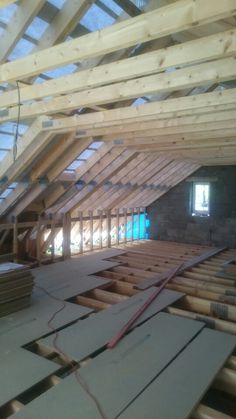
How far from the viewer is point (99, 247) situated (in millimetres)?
7520

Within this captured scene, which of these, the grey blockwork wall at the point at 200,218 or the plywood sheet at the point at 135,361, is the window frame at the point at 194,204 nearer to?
the grey blockwork wall at the point at 200,218

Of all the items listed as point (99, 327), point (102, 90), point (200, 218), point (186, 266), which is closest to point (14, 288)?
point (99, 327)

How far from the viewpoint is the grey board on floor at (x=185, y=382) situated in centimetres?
191

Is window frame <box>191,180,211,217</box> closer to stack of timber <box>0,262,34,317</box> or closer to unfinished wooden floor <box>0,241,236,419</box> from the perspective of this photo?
unfinished wooden floor <box>0,241,236,419</box>

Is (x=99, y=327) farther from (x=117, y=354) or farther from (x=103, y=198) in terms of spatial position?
(x=103, y=198)

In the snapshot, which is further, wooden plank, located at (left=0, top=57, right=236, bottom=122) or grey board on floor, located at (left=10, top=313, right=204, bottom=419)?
wooden plank, located at (left=0, top=57, right=236, bottom=122)

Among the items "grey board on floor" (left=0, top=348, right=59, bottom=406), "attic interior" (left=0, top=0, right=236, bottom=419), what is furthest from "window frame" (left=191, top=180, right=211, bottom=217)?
"grey board on floor" (left=0, top=348, right=59, bottom=406)

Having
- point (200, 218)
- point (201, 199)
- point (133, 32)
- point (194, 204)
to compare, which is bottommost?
point (200, 218)

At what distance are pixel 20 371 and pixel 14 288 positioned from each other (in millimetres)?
1294

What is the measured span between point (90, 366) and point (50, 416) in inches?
22.6

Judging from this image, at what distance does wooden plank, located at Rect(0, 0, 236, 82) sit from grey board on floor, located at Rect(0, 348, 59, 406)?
84.3 inches

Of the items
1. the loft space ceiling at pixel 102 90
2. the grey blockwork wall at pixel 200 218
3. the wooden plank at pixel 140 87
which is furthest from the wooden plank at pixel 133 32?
the grey blockwork wall at pixel 200 218

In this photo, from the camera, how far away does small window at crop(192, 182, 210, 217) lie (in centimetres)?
852

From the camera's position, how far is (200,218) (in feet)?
28.1
